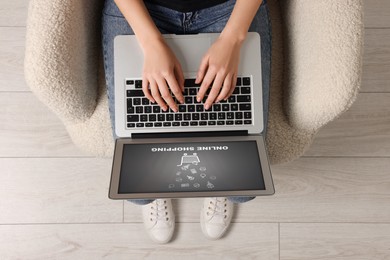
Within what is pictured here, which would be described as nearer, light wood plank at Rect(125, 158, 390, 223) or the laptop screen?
the laptop screen

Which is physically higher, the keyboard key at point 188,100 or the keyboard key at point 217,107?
the keyboard key at point 188,100

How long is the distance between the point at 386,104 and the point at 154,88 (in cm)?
80

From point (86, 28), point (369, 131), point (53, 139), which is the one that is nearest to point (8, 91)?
point (53, 139)

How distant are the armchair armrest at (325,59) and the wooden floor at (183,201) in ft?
1.45

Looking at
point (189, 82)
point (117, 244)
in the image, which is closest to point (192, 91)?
point (189, 82)

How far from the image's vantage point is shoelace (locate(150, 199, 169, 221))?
120cm

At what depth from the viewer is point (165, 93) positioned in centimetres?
86

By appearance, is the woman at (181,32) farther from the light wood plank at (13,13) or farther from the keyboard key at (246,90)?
the light wood plank at (13,13)

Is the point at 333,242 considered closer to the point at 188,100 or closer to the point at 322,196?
the point at 322,196

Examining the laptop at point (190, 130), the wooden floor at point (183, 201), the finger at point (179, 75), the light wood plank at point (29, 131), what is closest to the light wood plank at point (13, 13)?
the wooden floor at point (183, 201)

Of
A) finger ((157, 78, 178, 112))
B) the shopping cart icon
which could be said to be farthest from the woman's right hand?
the shopping cart icon

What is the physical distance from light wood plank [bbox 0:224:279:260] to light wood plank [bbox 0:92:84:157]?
0.70 feet

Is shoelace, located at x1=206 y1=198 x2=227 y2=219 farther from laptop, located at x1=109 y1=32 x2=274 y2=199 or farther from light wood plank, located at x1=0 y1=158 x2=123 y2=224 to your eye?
laptop, located at x1=109 y1=32 x2=274 y2=199

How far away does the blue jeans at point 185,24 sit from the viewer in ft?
2.95
